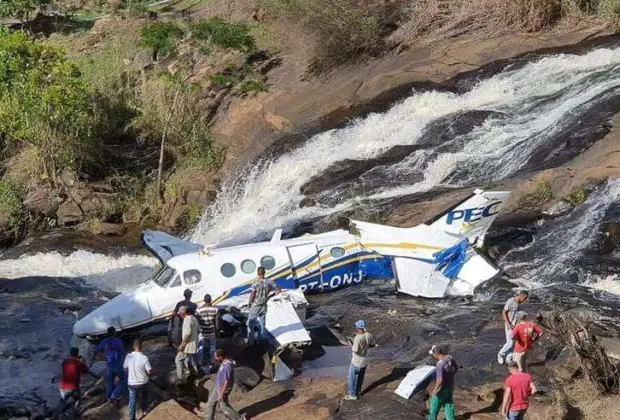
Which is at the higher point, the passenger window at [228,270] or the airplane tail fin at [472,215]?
the passenger window at [228,270]

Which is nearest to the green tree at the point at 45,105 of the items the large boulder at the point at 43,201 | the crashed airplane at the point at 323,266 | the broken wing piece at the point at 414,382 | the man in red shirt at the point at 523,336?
the large boulder at the point at 43,201

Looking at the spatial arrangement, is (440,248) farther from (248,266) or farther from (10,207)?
(10,207)

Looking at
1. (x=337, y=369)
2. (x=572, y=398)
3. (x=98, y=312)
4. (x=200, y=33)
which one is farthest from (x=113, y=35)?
(x=572, y=398)

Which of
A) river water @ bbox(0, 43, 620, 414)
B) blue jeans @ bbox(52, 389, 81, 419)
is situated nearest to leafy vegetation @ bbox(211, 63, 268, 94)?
river water @ bbox(0, 43, 620, 414)

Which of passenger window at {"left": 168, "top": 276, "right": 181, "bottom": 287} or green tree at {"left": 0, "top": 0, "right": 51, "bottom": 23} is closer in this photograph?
passenger window at {"left": 168, "top": 276, "right": 181, "bottom": 287}

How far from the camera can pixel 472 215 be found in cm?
1908

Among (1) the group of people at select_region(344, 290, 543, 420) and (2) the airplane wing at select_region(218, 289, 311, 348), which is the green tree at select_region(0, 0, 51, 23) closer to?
(2) the airplane wing at select_region(218, 289, 311, 348)

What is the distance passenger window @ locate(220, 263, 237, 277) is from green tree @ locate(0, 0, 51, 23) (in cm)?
3587

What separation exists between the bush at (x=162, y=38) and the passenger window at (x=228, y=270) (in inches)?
794

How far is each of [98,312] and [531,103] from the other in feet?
55.1

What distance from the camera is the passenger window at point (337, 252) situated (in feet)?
62.1

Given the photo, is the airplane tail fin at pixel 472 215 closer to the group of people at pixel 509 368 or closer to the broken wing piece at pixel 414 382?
the group of people at pixel 509 368

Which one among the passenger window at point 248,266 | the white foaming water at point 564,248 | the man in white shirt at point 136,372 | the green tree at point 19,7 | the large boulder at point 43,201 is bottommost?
the white foaming water at point 564,248

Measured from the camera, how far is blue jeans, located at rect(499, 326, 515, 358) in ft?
45.2
